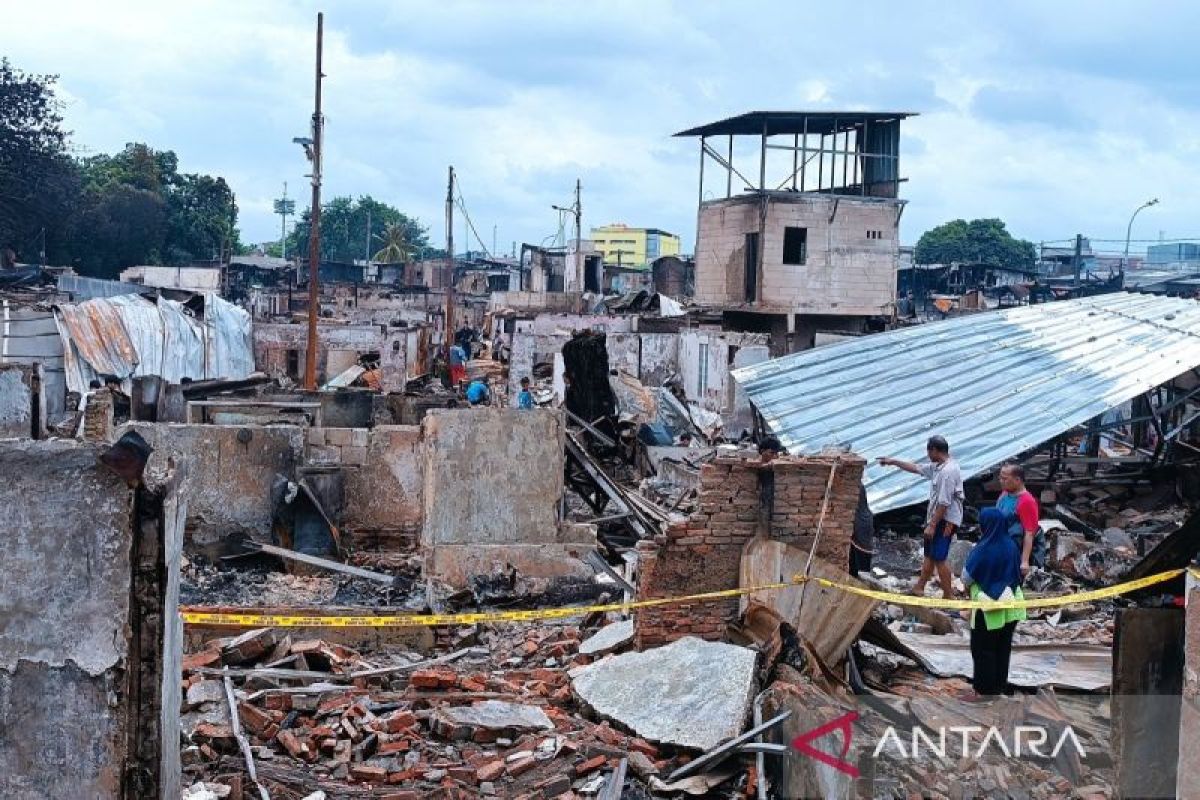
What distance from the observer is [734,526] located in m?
7.97

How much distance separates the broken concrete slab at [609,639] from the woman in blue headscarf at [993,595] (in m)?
2.21

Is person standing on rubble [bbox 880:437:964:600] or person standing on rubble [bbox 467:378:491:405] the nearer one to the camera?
person standing on rubble [bbox 880:437:964:600]

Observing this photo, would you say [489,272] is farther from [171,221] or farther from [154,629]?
[154,629]

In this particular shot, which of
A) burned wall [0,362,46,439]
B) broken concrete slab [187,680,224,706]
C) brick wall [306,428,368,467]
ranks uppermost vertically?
burned wall [0,362,46,439]

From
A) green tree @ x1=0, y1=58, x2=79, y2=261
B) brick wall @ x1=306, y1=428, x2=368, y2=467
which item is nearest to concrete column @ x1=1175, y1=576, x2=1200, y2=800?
brick wall @ x1=306, y1=428, x2=368, y2=467

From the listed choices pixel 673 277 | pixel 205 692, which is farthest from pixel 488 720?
pixel 673 277

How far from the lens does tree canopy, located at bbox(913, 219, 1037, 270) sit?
61.9 m

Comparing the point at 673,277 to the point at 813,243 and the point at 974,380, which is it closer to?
the point at 813,243

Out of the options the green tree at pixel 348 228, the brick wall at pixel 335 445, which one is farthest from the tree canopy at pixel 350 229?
the brick wall at pixel 335 445

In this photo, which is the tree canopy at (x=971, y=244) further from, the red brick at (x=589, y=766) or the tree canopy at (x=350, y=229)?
the red brick at (x=589, y=766)

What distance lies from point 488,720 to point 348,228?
286 feet

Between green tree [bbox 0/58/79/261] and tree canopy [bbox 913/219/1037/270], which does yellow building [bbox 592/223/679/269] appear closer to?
tree canopy [bbox 913/219/1037/270]

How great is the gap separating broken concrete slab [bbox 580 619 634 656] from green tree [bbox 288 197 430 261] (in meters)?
79.8

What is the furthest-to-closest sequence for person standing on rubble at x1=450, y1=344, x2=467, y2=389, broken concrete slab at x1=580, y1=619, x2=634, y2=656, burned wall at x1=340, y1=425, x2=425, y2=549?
person standing on rubble at x1=450, y1=344, x2=467, y2=389 → burned wall at x1=340, y1=425, x2=425, y2=549 → broken concrete slab at x1=580, y1=619, x2=634, y2=656
